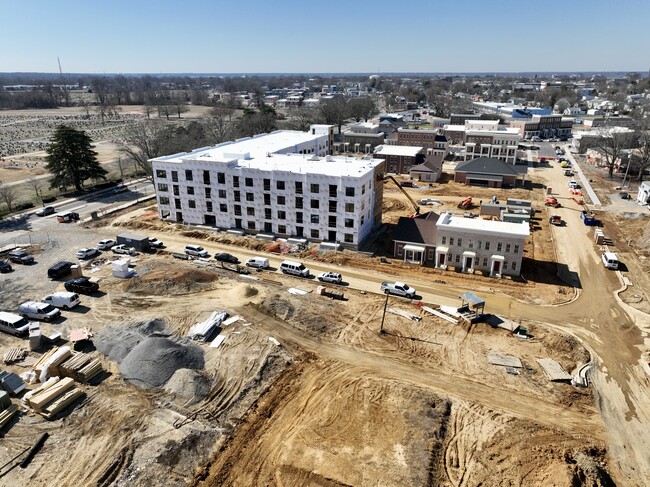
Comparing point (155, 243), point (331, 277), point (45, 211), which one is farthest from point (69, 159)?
point (331, 277)

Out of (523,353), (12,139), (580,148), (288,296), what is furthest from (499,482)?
(12,139)

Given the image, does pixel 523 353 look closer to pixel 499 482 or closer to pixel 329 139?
pixel 499 482

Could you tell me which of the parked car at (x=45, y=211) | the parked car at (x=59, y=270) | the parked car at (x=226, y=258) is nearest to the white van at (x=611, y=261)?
the parked car at (x=226, y=258)

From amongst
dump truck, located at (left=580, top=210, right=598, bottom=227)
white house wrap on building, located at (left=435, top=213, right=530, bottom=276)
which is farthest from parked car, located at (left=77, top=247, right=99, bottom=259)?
dump truck, located at (left=580, top=210, right=598, bottom=227)

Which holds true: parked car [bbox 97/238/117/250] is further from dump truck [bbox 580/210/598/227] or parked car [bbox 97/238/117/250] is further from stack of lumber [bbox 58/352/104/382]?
dump truck [bbox 580/210/598/227]

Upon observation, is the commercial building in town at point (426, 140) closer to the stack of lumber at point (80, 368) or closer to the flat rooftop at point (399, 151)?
the flat rooftop at point (399, 151)
